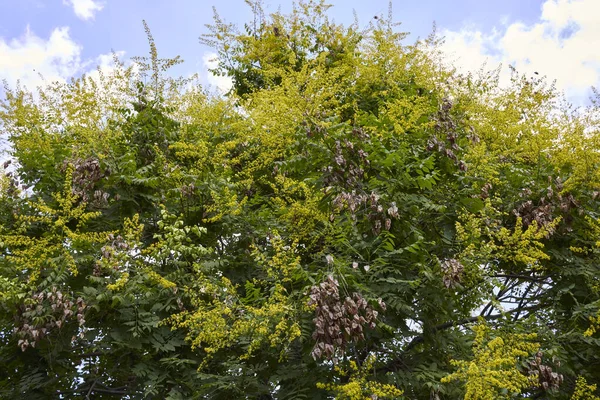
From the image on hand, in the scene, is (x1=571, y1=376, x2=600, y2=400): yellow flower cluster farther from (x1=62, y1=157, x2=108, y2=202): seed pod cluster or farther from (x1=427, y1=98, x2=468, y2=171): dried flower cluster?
(x1=62, y1=157, x2=108, y2=202): seed pod cluster

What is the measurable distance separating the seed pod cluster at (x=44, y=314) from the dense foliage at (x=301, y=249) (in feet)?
0.08

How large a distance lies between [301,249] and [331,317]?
6.74 feet

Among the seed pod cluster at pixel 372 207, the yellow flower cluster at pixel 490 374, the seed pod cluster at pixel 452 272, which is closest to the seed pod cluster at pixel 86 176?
the seed pod cluster at pixel 372 207

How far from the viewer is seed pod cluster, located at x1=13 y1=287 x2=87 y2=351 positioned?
15.3ft

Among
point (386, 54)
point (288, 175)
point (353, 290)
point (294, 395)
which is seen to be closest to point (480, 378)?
point (353, 290)

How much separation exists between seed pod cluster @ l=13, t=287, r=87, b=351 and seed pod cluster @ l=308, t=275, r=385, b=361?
1855 millimetres

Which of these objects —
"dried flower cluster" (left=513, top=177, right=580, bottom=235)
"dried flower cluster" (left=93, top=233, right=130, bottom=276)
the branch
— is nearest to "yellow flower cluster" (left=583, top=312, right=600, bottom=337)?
the branch

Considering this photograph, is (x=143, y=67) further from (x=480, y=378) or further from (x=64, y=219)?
(x=480, y=378)

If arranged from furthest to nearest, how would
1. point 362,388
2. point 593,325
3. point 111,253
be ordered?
point 593,325 → point 111,253 → point 362,388

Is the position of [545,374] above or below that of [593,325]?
below

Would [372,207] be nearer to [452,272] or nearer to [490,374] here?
[452,272]

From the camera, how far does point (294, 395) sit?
16.1ft

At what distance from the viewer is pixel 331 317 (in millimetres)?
3957

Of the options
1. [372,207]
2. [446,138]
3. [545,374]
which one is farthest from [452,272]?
[446,138]
